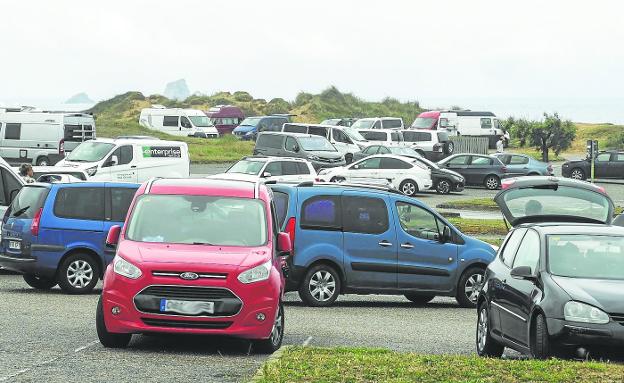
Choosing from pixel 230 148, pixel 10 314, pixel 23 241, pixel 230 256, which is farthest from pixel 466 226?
pixel 230 148

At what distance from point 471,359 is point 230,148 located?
54497 mm

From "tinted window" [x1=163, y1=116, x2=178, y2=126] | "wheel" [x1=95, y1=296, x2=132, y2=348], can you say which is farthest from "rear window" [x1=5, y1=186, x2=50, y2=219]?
"tinted window" [x1=163, y1=116, x2=178, y2=126]

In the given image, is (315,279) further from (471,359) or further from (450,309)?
(471,359)

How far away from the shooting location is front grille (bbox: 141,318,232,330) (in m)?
13.0

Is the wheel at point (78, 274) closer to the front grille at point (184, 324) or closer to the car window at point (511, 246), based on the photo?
the front grille at point (184, 324)

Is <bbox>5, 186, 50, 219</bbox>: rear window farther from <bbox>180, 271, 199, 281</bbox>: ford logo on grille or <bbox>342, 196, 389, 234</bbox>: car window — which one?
<bbox>180, 271, 199, 281</bbox>: ford logo on grille

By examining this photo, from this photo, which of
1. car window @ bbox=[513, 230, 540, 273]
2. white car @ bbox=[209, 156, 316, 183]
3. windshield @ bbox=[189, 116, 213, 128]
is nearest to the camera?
car window @ bbox=[513, 230, 540, 273]

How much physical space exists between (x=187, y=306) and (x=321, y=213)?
684cm

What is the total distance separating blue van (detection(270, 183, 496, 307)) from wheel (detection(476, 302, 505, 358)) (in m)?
5.47

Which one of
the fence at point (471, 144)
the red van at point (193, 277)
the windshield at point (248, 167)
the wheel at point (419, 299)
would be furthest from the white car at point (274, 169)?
the fence at point (471, 144)

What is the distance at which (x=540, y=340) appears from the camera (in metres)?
12.1

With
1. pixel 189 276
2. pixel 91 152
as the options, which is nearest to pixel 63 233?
pixel 189 276

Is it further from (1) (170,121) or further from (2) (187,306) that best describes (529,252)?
(1) (170,121)

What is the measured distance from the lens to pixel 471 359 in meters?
12.0
